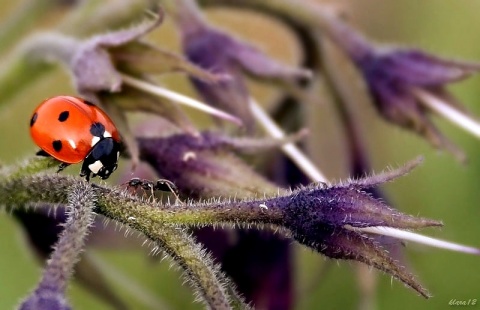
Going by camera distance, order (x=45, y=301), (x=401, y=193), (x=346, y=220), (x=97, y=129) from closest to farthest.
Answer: (x=45, y=301)
(x=346, y=220)
(x=97, y=129)
(x=401, y=193)

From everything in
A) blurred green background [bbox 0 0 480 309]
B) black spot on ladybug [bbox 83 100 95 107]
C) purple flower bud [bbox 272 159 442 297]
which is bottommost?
blurred green background [bbox 0 0 480 309]

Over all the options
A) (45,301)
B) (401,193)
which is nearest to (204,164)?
(45,301)

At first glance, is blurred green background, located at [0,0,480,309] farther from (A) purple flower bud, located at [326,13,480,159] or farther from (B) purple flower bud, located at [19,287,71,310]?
(B) purple flower bud, located at [19,287,71,310]

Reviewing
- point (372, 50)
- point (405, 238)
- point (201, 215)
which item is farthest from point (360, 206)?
point (372, 50)

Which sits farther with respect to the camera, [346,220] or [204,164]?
[204,164]

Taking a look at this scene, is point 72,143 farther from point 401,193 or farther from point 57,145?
point 401,193

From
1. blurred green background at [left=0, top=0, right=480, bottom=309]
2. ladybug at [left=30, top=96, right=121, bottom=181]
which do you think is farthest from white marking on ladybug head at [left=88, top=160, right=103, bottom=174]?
blurred green background at [left=0, top=0, right=480, bottom=309]
